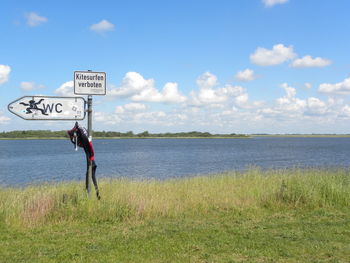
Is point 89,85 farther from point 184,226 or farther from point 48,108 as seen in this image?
point 184,226

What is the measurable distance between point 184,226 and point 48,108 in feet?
11.8

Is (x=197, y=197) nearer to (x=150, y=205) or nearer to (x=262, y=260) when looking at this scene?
(x=150, y=205)

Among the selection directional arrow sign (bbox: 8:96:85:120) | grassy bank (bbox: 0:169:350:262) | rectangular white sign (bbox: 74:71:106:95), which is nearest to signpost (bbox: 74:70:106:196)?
rectangular white sign (bbox: 74:71:106:95)

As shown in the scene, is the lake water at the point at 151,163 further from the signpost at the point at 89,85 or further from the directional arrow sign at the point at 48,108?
the directional arrow sign at the point at 48,108

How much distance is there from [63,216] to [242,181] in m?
6.69

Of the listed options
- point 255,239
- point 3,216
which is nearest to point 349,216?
point 255,239

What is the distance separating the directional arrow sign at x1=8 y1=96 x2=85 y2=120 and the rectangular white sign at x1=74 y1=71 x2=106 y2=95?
0.68ft

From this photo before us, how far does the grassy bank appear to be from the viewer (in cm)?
504

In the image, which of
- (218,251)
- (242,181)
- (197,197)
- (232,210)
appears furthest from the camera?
(242,181)

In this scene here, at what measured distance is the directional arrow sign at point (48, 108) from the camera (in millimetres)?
7086

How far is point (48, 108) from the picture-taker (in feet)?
23.7

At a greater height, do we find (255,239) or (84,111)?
(84,111)

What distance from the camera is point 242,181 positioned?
11.9 meters

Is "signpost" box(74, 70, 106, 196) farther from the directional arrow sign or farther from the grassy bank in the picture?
the grassy bank
